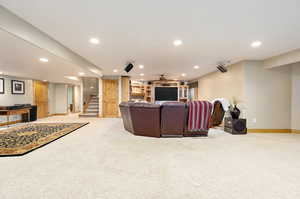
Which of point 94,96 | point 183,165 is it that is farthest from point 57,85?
point 183,165

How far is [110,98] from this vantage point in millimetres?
7797

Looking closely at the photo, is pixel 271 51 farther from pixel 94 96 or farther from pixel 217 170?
pixel 94 96

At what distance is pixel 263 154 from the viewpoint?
2.59 meters

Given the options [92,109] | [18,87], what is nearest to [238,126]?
[92,109]

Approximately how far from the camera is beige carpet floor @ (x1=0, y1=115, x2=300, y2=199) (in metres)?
1.47

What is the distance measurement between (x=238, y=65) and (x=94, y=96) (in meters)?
9.12

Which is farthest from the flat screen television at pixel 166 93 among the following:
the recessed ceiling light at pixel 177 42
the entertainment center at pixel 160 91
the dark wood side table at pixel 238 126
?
the recessed ceiling light at pixel 177 42

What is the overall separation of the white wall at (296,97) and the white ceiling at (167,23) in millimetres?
1394

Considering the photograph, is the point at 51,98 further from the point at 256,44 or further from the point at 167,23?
the point at 256,44

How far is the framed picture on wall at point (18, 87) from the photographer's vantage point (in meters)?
6.27

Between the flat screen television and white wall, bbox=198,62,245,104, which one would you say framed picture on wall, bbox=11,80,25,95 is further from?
white wall, bbox=198,62,245,104

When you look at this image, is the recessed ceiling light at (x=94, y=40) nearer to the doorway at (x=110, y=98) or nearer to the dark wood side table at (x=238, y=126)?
the dark wood side table at (x=238, y=126)

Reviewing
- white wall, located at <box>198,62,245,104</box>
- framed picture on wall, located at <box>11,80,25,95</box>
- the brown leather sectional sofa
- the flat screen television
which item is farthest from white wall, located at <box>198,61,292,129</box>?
framed picture on wall, located at <box>11,80,25,95</box>

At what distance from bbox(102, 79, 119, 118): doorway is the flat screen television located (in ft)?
8.62
